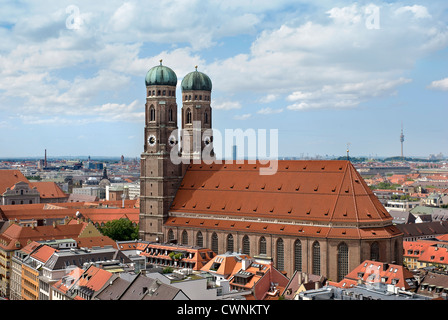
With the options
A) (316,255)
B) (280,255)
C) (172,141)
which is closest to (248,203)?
(280,255)

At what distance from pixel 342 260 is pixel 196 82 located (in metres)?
54.4

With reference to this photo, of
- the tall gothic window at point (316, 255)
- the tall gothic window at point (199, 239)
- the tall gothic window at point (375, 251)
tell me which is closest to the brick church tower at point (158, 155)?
the tall gothic window at point (199, 239)

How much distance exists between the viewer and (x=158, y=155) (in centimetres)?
12012

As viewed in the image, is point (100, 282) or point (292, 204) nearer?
point (100, 282)

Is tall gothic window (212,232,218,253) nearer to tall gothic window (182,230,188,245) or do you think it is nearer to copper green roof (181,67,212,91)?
tall gothic window (182,230,188,245)

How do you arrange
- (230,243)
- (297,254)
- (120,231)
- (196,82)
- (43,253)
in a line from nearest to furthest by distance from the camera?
1. (43,253)
2. (297,254)
3. (230,243)
4. (120,231)
5. (196,82)

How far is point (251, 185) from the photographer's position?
4365 inches

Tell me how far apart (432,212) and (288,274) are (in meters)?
115

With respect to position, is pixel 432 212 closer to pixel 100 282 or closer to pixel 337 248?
pixel 337 248

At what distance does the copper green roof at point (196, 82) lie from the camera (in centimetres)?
13112

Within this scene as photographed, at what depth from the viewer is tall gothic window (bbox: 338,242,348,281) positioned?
311 feet

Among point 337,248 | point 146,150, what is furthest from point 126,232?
point 337,248

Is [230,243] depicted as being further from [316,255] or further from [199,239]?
[316,255]

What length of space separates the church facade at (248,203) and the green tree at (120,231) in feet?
32.8
